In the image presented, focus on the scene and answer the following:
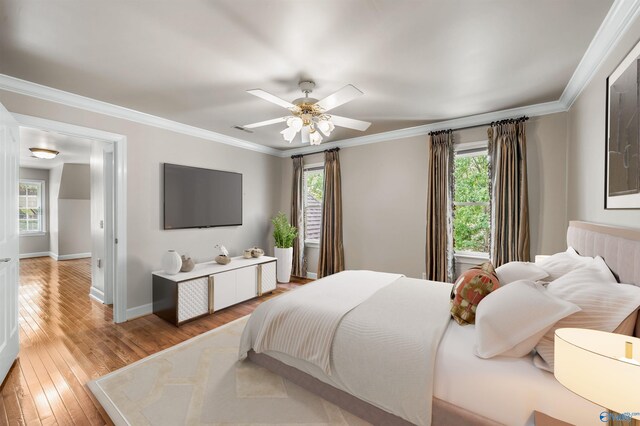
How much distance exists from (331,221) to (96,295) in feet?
12.7

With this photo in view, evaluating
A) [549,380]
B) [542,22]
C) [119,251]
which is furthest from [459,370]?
[119,251]

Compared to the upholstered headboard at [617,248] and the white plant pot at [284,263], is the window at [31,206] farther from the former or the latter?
the upholstered headboard at [617,248]

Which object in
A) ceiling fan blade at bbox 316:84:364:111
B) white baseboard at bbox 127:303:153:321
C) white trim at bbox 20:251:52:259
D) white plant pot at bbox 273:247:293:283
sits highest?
ceiling fan blade at bbox 316:84:364:111

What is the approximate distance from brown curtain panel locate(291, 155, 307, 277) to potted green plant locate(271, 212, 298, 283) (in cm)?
24

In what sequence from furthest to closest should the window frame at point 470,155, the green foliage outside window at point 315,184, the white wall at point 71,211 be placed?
the white wall at point 71,211
the green foliage outside window at point 315,184
the window frame at point 470,155

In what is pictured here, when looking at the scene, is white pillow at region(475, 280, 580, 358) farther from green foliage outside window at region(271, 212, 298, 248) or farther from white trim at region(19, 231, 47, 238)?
white trim at region(19, 231, 47, 238)

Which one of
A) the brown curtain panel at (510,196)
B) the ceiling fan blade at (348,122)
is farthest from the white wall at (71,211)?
the brown curtain panel at (510,196)

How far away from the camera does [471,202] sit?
3.75 metres

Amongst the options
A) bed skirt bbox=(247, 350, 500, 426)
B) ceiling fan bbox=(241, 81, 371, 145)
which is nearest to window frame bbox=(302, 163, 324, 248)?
ceiling fan bbox=(241, 81, 371, 145)

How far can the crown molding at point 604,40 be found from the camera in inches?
64.1

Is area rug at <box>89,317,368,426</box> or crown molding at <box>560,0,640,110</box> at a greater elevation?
crown molding at <box>560,0,640,110</box>

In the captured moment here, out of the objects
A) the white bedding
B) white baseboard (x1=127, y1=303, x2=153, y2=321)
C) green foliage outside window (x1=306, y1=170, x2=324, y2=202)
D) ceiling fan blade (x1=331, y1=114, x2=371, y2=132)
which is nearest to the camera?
the white bedding

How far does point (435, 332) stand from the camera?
5.24ft

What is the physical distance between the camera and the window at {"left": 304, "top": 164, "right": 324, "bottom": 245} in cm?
534
